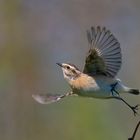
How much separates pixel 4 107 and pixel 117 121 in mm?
1013

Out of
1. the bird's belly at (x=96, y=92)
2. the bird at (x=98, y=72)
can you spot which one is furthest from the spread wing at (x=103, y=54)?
the bird's belly at (x=96, y=92)

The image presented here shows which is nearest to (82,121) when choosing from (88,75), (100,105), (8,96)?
(100,105)

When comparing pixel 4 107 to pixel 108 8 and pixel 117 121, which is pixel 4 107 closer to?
pixel 117 121

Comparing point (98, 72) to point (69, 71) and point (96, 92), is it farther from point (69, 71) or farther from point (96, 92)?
point (96, 92)

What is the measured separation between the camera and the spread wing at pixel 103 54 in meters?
3.69

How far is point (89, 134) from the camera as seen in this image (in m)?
5.84

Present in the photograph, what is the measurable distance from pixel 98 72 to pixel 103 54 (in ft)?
0.39

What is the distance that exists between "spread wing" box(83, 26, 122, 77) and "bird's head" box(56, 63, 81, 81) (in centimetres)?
7

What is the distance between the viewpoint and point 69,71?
3889 millimetres

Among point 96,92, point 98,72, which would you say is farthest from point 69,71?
point 96,92

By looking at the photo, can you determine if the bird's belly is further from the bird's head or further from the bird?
the bird's head

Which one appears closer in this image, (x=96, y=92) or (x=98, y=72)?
(x=96, y=92)

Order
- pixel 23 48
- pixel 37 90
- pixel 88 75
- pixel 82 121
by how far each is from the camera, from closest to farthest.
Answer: pixel 88 75, pixel 82 121, pixel 37 90, pixel 23 48

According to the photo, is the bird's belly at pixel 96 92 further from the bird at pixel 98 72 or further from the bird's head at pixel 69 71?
the bird's head at pixel 69 71
